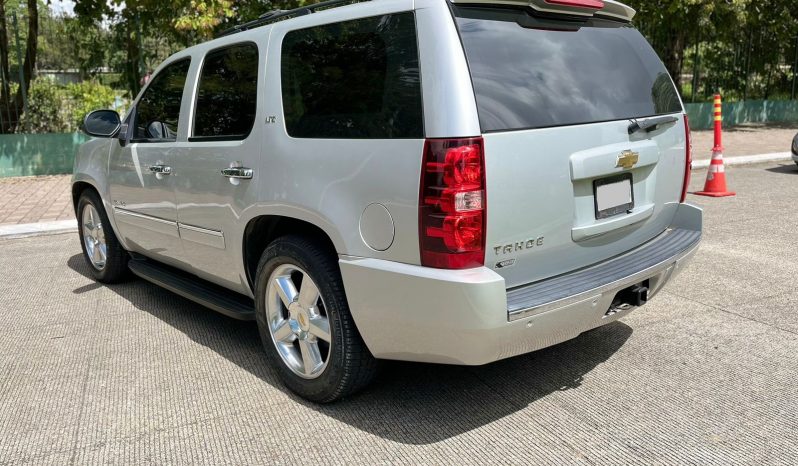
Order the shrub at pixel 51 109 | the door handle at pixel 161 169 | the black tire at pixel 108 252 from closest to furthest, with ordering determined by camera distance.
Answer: the door handle at pixel 161 169 → the black tire at pixel 108 252 → the shrub at pixel 51 109

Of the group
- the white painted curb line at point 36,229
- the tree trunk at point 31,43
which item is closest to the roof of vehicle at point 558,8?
the white painted curb line at point 36,229

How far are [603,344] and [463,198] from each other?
1.88 meters

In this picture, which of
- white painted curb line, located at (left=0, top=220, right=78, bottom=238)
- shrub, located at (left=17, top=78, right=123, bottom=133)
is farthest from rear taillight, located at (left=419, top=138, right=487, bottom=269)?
shrub, located at (left=17, top=78, right=123, bottom=133)

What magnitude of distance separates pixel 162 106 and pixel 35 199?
684 cm

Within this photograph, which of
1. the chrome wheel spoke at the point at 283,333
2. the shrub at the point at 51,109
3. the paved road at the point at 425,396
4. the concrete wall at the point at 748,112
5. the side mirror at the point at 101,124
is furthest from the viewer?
the concrete wall at the point at 748,112

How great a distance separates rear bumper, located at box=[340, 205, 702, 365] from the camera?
2.79m

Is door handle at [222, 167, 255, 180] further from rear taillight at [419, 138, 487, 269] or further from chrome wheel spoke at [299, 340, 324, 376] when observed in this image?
rear taillight at [419, 138, 487, 269]

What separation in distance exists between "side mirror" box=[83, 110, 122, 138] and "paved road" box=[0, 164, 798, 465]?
130cm

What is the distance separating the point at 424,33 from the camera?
290 centimetres

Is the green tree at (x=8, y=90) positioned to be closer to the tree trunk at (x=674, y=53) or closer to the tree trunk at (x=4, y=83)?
the tree trunk at (x=4, y=83)

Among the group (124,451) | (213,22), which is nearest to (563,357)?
(124,451)

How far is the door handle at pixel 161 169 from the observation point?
4.41m

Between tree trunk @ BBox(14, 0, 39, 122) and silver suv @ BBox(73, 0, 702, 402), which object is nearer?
silver suv @ BBox(73, 0, 702, 402)

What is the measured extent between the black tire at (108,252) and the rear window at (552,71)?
378 centimetres
